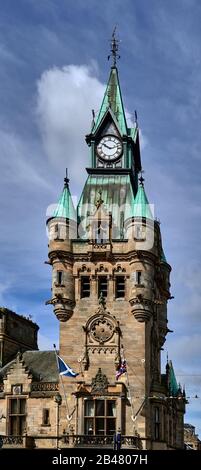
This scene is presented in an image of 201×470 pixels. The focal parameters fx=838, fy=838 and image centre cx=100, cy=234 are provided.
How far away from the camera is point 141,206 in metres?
76.3

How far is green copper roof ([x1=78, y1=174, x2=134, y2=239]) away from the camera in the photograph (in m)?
77.5

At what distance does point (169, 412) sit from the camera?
7788cm

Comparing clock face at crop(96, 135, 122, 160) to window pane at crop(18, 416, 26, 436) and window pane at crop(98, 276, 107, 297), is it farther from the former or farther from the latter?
window pane at crop(18, 416, 26, 436)

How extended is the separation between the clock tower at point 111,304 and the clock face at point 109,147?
0.10 metres

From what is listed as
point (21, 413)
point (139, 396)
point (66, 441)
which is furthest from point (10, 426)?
point (139, 396)

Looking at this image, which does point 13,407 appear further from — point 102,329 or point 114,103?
Result: point 114,103

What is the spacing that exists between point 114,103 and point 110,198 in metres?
11.3

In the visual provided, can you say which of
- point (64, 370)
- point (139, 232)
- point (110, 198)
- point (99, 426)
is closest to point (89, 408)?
point (99, 426)

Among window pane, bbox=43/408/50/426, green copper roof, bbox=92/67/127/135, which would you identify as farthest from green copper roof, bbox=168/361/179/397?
green copper roof, bbox=92/67/127/135

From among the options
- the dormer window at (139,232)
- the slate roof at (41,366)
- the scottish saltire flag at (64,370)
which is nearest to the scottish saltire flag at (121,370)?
the scottish saltire flag at (64,370)

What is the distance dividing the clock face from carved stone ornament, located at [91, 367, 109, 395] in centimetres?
2204
